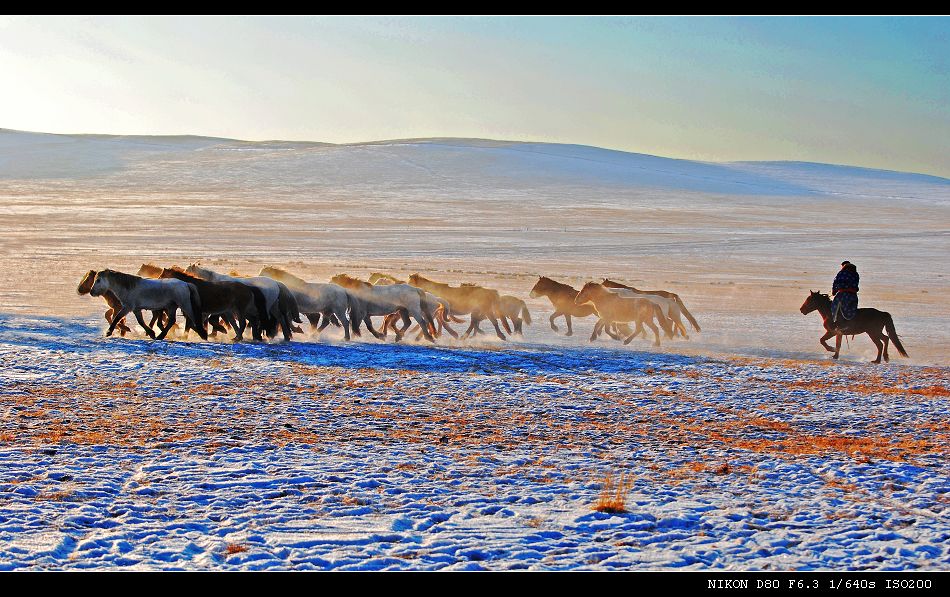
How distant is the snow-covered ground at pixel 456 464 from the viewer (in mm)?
5680

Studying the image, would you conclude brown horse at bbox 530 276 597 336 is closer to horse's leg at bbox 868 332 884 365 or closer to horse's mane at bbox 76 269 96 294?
horse's leg at bbox 868 332 884 365

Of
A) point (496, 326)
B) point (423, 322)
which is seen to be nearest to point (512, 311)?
point (496, 326)

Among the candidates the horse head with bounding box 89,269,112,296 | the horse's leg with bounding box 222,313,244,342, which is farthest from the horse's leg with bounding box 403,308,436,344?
the horse head with bounding box 89,269,112,296

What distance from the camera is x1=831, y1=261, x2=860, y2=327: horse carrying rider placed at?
16.8 metres

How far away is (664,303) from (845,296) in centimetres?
396

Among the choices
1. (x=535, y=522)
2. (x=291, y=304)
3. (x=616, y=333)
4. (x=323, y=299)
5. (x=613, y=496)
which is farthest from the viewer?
(x=616, y=333)

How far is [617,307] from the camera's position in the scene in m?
19.5

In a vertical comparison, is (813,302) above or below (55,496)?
above

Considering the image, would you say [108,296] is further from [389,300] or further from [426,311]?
[426,311]

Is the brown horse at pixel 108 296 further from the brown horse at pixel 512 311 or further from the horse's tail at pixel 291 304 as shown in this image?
the brown horse at pixel 512 311

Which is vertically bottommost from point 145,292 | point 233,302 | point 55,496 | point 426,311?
point 55,496

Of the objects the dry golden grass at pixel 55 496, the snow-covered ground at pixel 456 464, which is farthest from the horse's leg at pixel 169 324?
the dry golden grass at pixel 55 496

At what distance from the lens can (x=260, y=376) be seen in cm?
1273

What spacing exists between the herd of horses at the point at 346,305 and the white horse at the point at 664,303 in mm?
25
